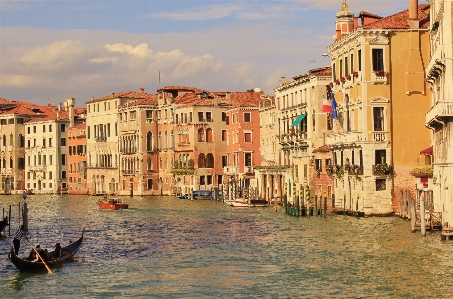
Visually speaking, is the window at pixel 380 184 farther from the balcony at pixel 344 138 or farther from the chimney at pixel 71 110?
the chimney at pixel 71 110

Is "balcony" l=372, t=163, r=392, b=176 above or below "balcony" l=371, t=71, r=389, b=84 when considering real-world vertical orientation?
below

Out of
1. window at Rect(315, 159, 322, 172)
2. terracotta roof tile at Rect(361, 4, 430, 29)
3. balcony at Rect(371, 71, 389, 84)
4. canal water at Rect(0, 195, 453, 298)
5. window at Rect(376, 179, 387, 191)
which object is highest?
terracotta roof tile at Rect(361, 4, 430, 29)

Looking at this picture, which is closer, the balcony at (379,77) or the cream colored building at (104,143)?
the balcony at (379,77)

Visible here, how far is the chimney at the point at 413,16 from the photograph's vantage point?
38.2 meters

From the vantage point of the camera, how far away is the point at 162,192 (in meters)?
75.5

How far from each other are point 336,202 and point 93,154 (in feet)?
149

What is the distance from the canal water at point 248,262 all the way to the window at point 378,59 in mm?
5997

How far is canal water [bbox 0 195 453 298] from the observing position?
21625mm

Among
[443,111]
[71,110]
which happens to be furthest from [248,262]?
[71,110]

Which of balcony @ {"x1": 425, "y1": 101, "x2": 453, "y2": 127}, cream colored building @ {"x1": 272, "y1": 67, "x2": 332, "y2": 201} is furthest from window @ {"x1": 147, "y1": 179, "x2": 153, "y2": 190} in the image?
balcony @ {"x1": 425, "y1": 101, "x2": 453, "y2": 127}

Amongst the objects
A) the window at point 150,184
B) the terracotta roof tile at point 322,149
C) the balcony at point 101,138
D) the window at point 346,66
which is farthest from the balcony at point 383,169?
the balcony at point 101,138

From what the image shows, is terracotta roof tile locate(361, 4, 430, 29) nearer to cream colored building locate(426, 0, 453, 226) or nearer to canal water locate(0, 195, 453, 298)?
canal water locate(0, 195, 453, 298)

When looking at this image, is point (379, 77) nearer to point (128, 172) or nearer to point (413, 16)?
point (413, 16)

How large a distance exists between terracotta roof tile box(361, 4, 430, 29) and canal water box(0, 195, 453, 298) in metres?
7.55
